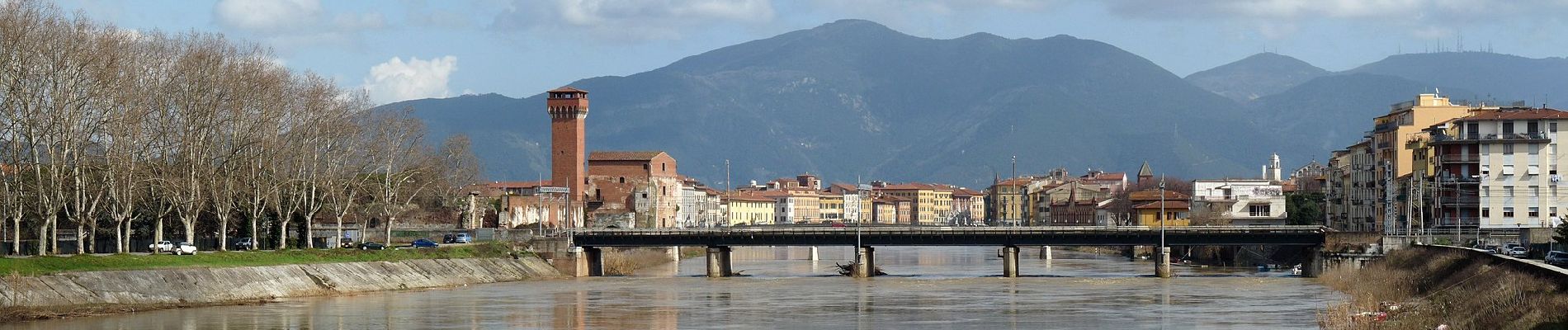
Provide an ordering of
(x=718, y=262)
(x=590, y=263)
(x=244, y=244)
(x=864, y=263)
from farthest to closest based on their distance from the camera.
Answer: (x=590, y=263), (x=718, y=262), (x=864, y=263), (x=244, y=244)

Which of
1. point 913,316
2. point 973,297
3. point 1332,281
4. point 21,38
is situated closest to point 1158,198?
point 1332,281

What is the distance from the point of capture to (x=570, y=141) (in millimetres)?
176875

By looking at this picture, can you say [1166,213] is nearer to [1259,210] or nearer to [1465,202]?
[1259,210]

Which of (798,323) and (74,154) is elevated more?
(74,154)

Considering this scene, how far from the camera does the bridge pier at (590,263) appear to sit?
120375mm

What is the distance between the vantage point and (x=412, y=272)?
101 meters

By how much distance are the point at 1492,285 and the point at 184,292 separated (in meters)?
51.0

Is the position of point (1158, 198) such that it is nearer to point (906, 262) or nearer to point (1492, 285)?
point (906, 262)

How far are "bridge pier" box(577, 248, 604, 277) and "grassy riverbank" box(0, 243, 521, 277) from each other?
194 inches

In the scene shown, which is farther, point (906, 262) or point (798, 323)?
point (906, 262)

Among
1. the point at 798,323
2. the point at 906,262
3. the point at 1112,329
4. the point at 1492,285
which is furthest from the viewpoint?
the point at 906,262

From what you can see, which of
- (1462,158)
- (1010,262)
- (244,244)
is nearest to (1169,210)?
(1462,158)

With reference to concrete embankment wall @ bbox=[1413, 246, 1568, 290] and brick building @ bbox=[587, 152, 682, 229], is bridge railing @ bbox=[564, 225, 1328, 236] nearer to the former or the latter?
concrete embankment wall @ bbox=[1413, 246, 1568, 290]

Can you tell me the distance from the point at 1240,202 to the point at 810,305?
107 meters
